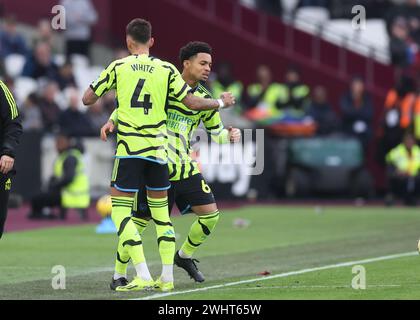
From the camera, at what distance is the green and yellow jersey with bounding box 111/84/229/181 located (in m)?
12.3

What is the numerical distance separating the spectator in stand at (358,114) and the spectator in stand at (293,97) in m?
0.93

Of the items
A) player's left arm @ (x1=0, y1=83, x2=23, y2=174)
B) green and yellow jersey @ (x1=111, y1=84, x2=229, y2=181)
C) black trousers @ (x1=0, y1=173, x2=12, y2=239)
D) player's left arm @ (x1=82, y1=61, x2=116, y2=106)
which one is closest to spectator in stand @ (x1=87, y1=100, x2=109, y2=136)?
green and yellow jersey @ (x1=111, y1=84, x2=229, y2=181)

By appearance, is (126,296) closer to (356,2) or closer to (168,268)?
(168,268)

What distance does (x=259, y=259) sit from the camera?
15.4 metres

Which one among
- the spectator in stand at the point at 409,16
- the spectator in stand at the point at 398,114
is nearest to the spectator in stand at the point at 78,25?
the spectator in stand at the point at 398,114

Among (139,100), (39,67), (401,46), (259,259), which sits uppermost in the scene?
(401,46)

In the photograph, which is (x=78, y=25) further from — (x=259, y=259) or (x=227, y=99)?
(x=227, y=99)

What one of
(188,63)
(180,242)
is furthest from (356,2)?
(188,63)

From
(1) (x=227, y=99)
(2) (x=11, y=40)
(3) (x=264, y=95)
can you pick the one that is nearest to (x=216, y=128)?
(1) (x=227, y=99)

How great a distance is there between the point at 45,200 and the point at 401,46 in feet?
40.5

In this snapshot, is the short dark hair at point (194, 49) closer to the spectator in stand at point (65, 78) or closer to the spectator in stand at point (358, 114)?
the spectator in stand at point (65, 78)

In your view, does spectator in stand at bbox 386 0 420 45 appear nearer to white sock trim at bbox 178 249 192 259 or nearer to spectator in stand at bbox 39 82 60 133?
spectator in stand at bbox 39 82 60 133

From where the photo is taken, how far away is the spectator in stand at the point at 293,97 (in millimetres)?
29391

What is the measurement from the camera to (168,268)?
1161cm
